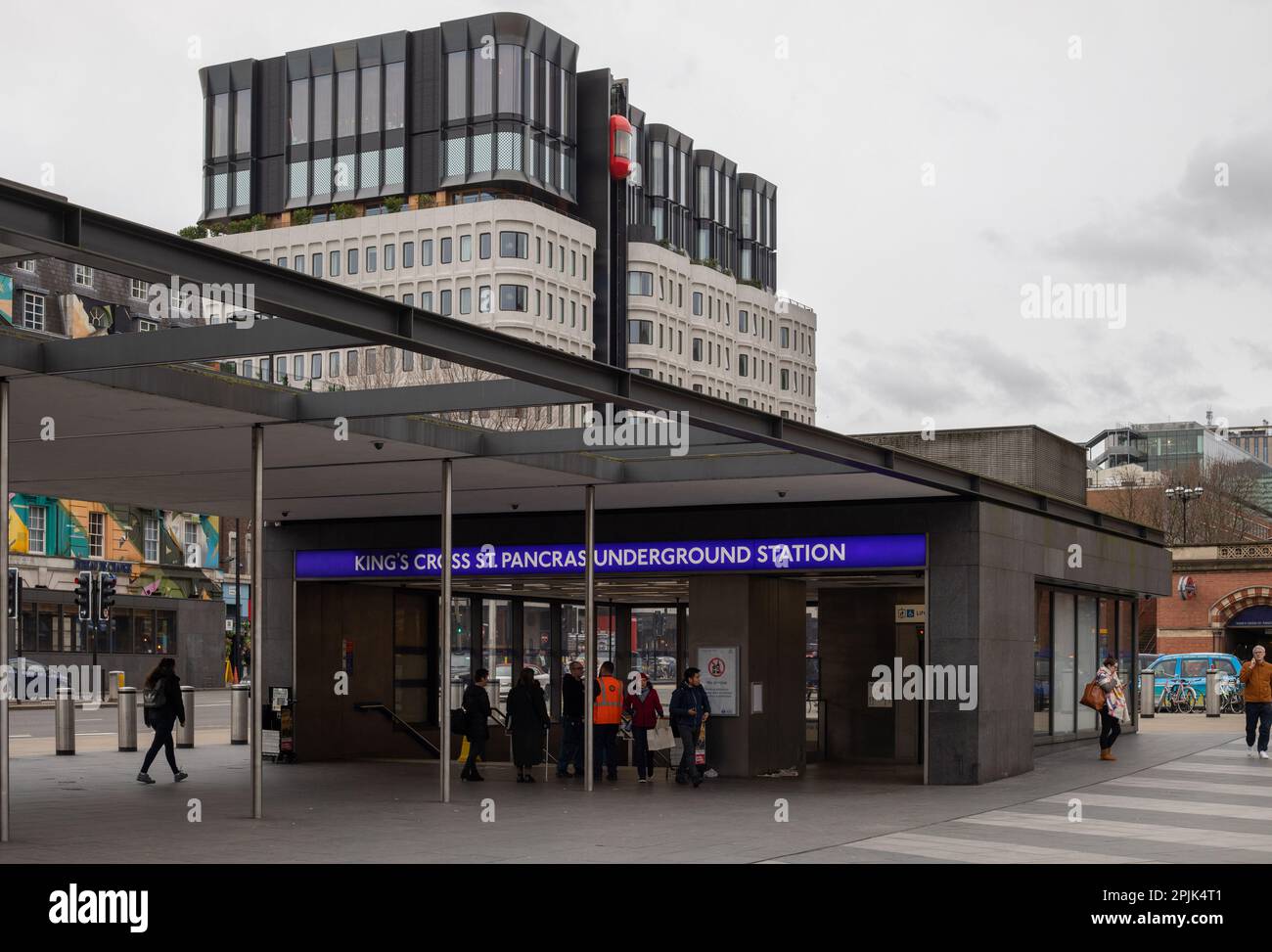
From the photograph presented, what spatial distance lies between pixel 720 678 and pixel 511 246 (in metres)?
79.7

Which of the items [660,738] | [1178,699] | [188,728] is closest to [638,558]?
[660,738]

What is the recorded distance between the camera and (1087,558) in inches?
1011

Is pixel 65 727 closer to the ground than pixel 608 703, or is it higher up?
closer to the ground

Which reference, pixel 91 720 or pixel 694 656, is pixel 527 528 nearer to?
pixel 694 656

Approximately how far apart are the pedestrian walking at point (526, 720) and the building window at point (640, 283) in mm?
92235

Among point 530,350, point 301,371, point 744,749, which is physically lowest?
point 744,749

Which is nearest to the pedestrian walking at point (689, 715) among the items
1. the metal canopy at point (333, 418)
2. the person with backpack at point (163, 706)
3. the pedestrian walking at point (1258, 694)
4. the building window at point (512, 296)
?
the metal canopy at point (333, 418)

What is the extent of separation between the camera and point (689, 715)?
66.7 ft
